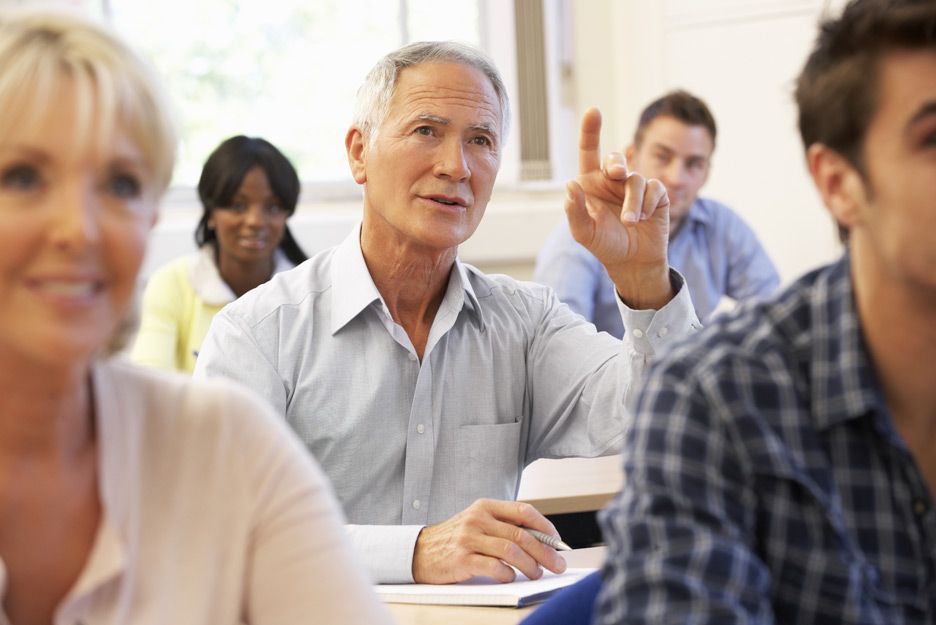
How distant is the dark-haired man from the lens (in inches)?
41.9

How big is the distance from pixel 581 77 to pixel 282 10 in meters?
1.28

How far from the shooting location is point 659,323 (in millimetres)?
→ 1995

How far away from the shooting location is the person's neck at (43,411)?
109 cm

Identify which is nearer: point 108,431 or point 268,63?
point 108,431

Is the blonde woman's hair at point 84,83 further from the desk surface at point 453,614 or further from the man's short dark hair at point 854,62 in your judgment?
the desk surface at point 453,614

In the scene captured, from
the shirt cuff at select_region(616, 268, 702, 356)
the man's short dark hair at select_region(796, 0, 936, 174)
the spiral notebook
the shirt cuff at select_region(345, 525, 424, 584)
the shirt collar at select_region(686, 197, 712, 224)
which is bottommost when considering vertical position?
the spiral notebook

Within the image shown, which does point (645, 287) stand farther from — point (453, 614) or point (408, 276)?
point (453, 614)

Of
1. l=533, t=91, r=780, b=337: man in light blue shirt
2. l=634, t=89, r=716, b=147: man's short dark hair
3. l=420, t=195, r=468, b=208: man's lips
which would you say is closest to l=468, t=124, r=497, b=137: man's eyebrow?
l=420, t=195, r=468, b=208: man's lips

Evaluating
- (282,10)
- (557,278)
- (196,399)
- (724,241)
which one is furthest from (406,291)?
(282,10)

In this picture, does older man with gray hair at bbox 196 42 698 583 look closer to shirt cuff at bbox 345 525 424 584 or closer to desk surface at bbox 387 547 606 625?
shirt cuff at bbox 345 525 424 584

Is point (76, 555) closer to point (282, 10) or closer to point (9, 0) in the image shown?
point (9, 0)

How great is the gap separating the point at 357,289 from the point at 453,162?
0.27 metres

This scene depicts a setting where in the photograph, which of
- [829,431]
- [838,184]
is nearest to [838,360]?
[829,431]

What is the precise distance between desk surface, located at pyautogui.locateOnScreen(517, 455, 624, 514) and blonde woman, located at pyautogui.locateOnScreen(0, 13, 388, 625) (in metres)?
1.14
